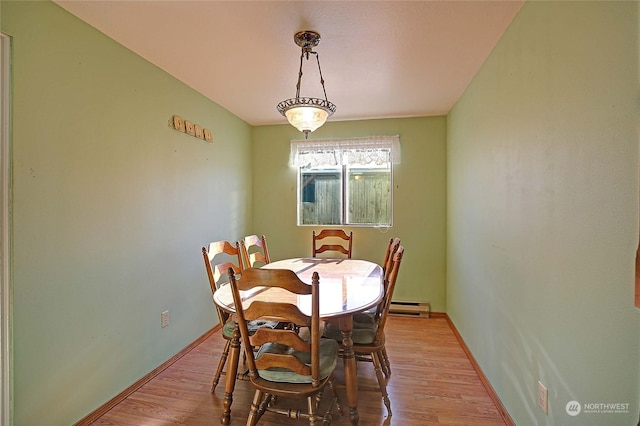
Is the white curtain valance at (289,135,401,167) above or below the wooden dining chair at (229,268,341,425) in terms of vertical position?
above

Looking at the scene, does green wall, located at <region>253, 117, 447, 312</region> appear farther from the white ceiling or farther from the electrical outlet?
the electrical outlet

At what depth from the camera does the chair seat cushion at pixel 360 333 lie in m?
1.95

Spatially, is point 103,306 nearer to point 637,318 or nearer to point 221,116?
point 221,116

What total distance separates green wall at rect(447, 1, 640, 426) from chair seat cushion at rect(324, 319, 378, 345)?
0.81 metres

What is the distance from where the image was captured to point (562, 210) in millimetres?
1293

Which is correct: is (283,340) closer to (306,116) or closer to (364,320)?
(364,320)

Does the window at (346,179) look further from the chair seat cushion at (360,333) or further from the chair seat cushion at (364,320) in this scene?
the chair seat cushion at (360,333)

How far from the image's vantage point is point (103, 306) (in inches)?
77.6

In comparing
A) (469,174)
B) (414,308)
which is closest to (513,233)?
(469,174)

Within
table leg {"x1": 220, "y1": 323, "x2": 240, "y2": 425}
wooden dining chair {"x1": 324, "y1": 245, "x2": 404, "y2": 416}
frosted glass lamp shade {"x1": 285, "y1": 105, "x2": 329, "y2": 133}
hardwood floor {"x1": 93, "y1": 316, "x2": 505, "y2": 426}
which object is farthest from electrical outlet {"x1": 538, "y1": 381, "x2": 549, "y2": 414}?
frosted glass lamp shade {"x1": 285, "y1": 105, "x2": 329, "y2": 133}

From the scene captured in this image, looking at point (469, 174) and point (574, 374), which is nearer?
point (574, 374)

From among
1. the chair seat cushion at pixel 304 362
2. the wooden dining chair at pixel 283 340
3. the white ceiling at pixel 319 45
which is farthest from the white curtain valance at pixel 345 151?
the wooden dining chair at pixel 283 340

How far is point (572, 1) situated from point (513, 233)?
1.12 meters

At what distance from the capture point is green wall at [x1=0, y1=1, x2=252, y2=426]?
5.11ft
